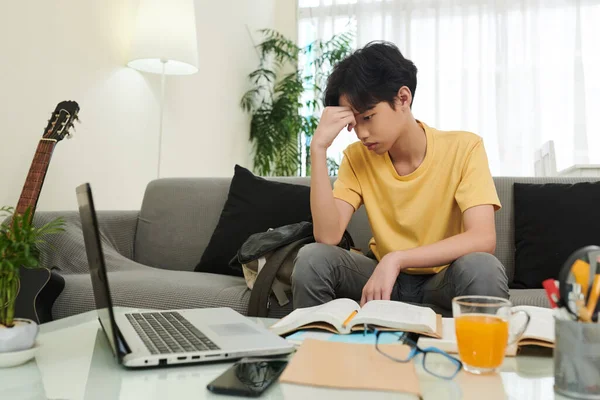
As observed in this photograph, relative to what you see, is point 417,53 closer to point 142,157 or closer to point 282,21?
point 282,21

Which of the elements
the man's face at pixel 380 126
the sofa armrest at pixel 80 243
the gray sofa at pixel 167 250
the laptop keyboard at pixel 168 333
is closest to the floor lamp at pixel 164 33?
the gray sofa at pixel 167 250

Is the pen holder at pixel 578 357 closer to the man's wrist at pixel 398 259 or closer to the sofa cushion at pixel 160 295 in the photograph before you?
the man's wrist at pixel 398 259

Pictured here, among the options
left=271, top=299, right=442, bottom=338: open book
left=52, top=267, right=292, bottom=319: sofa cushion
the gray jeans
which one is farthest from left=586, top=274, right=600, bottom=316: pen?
left=52, top=267, right=292, bottom=319: sofa cushion

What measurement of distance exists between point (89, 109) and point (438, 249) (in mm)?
1915

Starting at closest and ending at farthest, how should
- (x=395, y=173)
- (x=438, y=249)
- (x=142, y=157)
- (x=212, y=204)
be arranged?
(x=438, y=249) < (x=395, y=173) < (x=212, y=204) < (x=142, y=157)

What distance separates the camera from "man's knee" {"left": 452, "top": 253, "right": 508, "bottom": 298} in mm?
1371

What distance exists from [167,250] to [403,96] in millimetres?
1149

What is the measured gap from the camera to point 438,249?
1514 mm

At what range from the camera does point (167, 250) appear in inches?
93.5

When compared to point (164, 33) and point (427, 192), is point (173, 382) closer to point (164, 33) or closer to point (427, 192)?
point (427, 192)

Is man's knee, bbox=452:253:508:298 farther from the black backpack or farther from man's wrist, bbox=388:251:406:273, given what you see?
the black backpack

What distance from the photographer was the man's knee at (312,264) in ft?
4.99

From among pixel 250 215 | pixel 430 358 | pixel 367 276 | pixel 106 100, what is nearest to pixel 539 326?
pixel 430 358

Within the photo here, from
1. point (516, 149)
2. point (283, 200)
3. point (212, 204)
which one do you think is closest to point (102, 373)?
point (283, 200)
